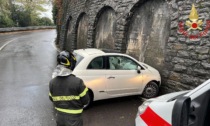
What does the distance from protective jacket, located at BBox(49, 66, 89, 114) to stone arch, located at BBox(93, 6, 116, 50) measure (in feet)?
29.1

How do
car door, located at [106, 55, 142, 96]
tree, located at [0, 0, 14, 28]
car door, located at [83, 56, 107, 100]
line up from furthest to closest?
tree, located at [0, 0, 14, 28] → car door, located at [106, 55, 142, 96] → car door, located at [83, 56, 107, 100]

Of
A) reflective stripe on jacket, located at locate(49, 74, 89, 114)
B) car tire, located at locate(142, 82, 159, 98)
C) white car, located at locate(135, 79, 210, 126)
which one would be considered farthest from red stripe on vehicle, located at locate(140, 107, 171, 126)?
car tire, located at locate(142, 82, 159, 98)

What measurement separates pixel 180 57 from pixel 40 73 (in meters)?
7.09

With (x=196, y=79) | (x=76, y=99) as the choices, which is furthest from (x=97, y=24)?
(x=76, y=99)

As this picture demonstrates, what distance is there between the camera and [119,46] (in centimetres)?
1148

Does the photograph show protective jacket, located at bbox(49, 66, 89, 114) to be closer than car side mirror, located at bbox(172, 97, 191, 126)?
No

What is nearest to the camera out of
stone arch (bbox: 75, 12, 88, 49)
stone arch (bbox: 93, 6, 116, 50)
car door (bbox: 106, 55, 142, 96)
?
car door (bbox: 106, 55, 142, 96)

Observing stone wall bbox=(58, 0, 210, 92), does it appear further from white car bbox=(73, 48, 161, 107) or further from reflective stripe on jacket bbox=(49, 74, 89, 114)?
reflective stripe on jacket bbox=(49, 74, 89, 114)

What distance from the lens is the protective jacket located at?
144 inches

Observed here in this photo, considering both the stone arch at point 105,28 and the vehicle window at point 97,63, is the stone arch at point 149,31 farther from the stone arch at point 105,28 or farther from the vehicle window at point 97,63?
the vehicle window at point 97,63

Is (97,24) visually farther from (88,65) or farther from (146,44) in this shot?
(88,65)

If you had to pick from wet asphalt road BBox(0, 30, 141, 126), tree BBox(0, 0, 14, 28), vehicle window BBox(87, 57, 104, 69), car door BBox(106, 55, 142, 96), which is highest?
tree BBox(0, 0, 14, 28)

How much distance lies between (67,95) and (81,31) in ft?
47.5

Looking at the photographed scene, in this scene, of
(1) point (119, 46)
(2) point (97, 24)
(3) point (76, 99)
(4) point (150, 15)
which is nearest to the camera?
(3) point (76, 99)
